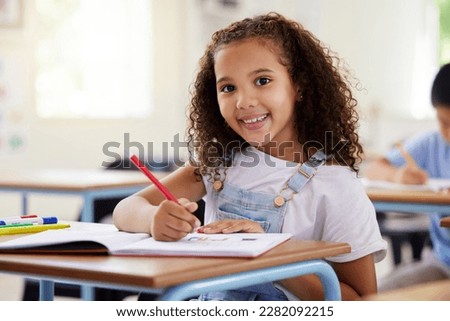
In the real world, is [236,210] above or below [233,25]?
below

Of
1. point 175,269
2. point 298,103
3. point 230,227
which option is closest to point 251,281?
point 175,269

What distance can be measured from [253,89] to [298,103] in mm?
162

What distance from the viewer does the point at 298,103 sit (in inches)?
70.7

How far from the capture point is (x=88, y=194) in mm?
2934

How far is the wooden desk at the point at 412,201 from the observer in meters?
2.57

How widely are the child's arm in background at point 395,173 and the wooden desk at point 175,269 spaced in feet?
5.80

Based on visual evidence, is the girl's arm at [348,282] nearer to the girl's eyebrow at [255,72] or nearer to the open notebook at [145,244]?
the open notebook at [145,244]

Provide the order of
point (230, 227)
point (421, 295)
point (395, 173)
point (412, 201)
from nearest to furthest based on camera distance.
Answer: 1. point (421, 295)
2. point (230, 227)
3. point (412, 201)
4. point (395, 173)

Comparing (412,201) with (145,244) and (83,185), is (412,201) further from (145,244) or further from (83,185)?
(145,244)

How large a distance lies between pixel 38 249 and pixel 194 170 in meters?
0.55

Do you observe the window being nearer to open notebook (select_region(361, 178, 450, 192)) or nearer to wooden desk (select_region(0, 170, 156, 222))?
wooden desk (select_region(0, 170, 156, 222))

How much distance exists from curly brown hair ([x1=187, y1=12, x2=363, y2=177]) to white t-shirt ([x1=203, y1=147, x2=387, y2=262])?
72 millimetres
